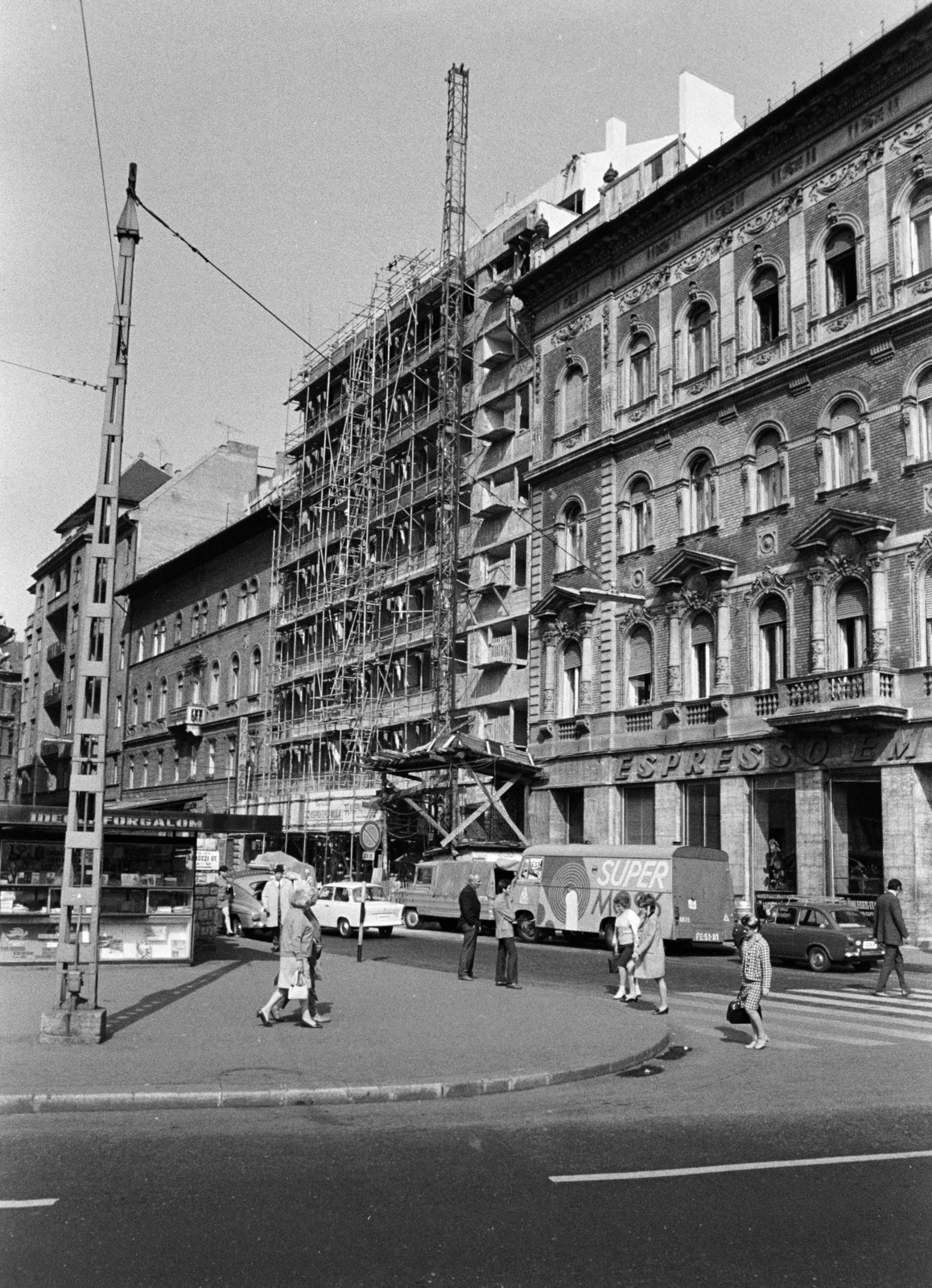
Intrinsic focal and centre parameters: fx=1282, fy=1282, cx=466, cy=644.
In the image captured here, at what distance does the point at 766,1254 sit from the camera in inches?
258

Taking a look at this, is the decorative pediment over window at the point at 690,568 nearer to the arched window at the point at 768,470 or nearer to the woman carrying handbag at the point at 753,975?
the arched window at the point at 768,470

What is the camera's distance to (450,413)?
174 ft

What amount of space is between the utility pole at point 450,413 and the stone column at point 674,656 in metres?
13.5

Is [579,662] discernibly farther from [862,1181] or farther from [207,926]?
[862,1181]

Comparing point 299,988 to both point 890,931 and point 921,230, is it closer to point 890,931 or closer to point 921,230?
point 890,931

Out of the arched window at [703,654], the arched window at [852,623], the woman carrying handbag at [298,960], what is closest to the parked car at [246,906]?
the arched window at [703,654]

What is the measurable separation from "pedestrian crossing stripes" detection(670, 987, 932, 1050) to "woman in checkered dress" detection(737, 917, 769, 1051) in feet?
2.70

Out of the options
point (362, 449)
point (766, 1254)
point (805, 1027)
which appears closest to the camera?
point (766, 1254)

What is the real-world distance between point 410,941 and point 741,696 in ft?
37.7

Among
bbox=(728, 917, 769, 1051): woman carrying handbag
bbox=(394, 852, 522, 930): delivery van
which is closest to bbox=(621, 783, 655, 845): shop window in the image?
bbox=(394, 852, 522, 930): delivery van

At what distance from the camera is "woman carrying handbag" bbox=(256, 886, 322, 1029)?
14.9 metres

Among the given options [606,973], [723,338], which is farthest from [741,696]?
[606,973]

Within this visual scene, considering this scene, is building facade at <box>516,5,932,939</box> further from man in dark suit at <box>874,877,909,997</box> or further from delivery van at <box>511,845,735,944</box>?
man in dark suit at <box>874,877,909,997</box>

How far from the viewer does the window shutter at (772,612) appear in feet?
116
